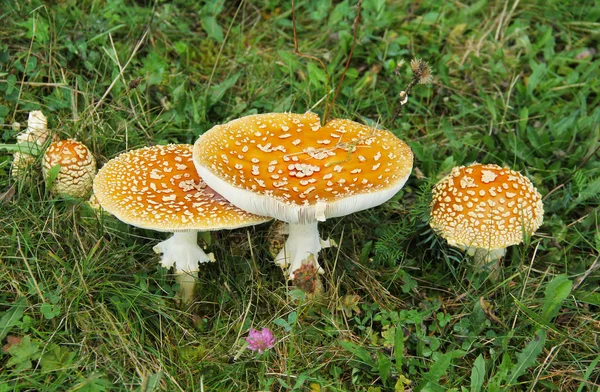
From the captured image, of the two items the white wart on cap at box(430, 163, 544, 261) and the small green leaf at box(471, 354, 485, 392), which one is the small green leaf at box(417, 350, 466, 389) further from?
the white wart on cap at box(430, 163, 544, 261)

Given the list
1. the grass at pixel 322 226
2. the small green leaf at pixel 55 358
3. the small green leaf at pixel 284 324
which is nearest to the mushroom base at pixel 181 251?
the grass at pixel 322 226

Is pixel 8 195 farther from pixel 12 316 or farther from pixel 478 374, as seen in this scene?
pixel 478 374

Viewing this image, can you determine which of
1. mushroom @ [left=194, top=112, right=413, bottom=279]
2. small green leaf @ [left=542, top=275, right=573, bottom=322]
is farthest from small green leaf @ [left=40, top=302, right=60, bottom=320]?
small green leaf @ [left=542, top=275, right=573, bottom=322]

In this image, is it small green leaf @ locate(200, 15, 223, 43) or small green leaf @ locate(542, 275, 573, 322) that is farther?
small green leaf @ locate(200, 15, 223, 43)

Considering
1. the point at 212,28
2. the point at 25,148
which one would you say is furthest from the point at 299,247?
the point at 212,28

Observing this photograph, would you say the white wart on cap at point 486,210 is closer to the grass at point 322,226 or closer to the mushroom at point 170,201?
the grass at point 322,226

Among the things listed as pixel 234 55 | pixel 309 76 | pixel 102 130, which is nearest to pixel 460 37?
pixel 309 76
